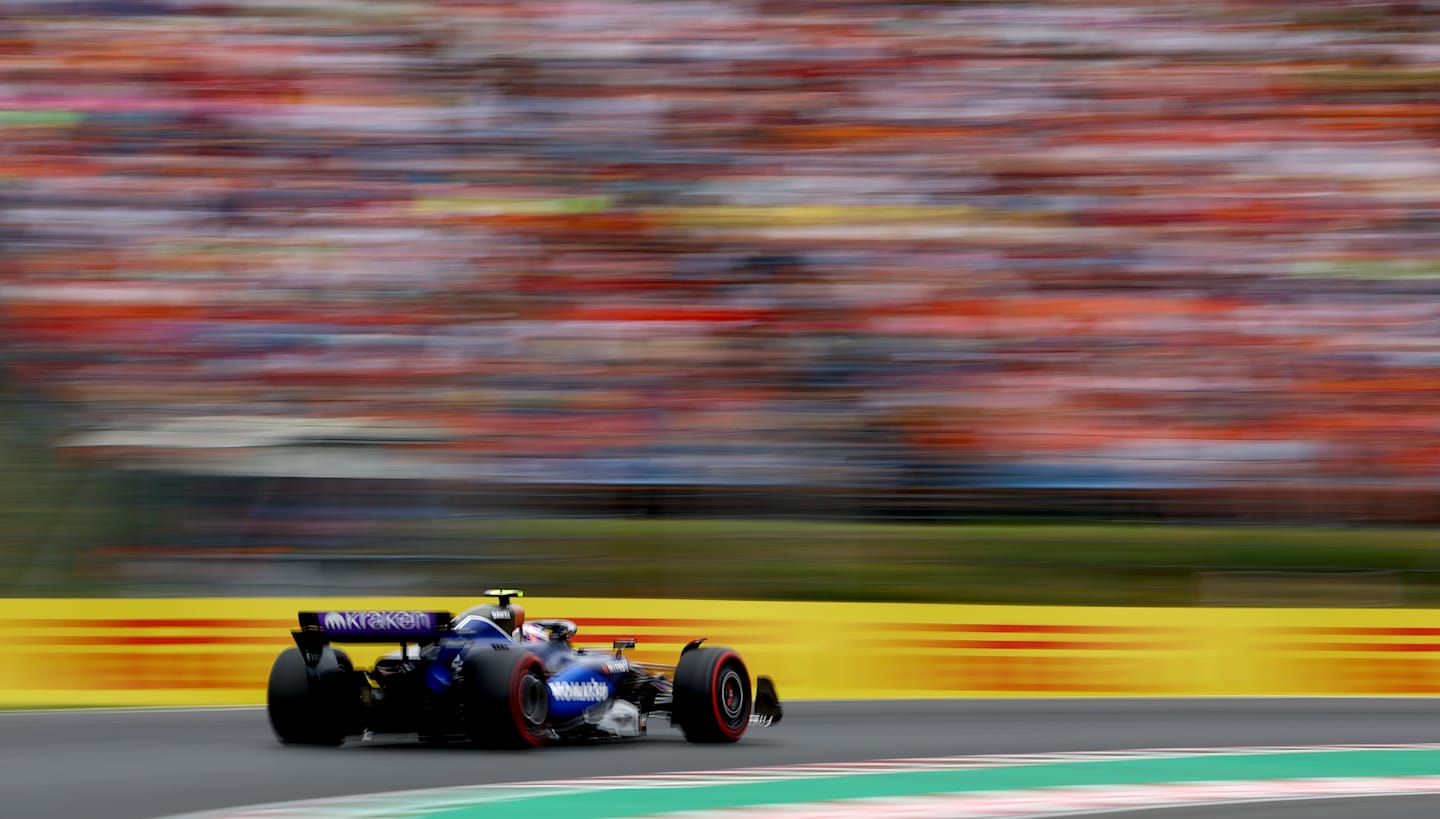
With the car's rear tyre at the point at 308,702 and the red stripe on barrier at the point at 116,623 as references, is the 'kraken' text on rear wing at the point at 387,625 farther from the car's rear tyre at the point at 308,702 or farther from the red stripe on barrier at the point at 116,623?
the red stripe on barrier at the point at 116,623

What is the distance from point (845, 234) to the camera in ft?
51.5

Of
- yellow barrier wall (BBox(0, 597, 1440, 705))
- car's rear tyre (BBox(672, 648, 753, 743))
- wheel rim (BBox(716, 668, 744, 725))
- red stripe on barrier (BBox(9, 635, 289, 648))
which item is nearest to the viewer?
car's rear tyre (BBox(672, 648, 753, 743))

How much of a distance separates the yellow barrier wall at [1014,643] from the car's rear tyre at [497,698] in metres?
3.76

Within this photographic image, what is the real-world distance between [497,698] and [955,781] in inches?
68.7

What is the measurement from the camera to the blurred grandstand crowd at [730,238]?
13.9 metres

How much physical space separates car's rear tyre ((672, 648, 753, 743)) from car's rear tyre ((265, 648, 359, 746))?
1.34 meters

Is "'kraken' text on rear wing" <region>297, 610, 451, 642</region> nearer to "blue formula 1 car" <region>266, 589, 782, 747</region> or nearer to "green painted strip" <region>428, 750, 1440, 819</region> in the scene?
"blue formula 1 car" <region>266, 589, 782, 747</region>

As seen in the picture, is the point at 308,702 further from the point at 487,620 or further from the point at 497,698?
the point at 497,698

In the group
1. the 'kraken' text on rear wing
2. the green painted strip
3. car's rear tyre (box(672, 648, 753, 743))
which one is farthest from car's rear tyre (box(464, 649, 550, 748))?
the green painted strip

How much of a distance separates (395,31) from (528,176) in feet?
7.73

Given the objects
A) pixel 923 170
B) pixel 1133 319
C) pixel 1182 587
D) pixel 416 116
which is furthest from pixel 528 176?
pixel 1182 587

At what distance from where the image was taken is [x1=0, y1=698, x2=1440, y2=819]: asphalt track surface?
604cm

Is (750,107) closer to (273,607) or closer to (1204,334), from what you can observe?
(1204,334)

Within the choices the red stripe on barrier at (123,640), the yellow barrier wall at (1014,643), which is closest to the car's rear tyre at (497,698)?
the yellow barrier wall at (1014,643)
